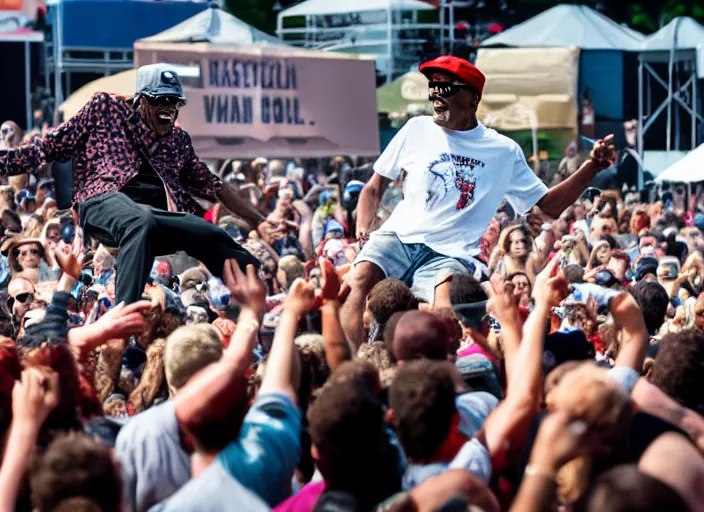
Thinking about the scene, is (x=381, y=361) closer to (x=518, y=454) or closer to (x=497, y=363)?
(x=497, y=363)

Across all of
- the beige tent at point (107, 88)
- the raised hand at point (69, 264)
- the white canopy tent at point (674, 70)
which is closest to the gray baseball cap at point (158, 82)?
the raised hand at point (69, 264)

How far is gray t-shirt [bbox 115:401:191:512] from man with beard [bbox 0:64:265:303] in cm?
253

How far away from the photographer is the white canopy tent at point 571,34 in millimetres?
26281

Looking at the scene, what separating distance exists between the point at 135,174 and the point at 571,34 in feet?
66.3

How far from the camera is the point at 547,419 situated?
11.8 feet

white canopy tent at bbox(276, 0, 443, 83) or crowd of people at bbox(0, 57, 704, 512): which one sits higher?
white canopy tent at bbox(276, 0, 443, 83)

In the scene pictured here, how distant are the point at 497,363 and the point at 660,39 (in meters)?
21.4

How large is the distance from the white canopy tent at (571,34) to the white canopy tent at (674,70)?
1.45 feet

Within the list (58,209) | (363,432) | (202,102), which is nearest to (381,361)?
(363,432)

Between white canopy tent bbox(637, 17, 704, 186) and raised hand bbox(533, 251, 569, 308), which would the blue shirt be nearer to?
raised hand bbox(533, 251, 569, 308)

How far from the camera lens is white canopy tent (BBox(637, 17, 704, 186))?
25688 millimetres

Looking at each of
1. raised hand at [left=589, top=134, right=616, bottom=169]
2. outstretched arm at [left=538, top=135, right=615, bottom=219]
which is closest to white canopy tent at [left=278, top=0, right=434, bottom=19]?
outstretched arm at [left=538, top=135, right=615, bottom=219]

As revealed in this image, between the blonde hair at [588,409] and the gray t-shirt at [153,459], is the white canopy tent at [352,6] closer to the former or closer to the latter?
the gray t-shirt at [153,459]

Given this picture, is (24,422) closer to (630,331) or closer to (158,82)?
(630,331)
